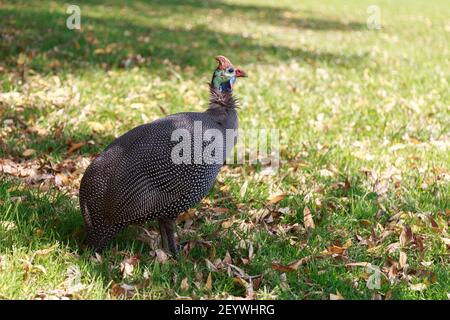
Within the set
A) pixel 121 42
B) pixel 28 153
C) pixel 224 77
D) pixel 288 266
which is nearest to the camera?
pixel 288 266

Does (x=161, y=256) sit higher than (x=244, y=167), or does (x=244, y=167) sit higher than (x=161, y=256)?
(x=244, y=167)

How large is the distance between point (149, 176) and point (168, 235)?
445 millimetres

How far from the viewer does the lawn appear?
133 inches

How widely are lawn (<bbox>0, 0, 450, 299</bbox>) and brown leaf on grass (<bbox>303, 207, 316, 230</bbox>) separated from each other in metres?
0.01

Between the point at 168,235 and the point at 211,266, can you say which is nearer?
the point at 211,266

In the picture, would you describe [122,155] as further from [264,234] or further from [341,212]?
[341,212]

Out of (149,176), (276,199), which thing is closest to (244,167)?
(276,199)

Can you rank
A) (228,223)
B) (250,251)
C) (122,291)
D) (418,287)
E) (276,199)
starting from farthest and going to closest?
(276,199), (228,223), (250,251), (418,287), (122,291)

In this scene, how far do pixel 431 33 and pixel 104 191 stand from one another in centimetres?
1154

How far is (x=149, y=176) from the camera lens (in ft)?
11.0

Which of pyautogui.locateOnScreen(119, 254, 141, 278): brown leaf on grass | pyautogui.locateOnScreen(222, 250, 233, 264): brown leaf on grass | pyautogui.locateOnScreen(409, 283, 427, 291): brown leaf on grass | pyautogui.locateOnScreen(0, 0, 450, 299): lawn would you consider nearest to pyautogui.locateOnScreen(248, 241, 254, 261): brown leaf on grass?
pyautogui.locateOnScreen(0, 0, 450, 299): lawn

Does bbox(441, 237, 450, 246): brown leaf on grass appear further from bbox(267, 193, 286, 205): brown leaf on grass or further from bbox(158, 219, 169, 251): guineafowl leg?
bbox(158, 219, 169, 251): guineafowl leg

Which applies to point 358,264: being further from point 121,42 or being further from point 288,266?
point 121,42

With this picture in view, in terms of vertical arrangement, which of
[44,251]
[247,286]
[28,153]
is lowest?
[247,286]
